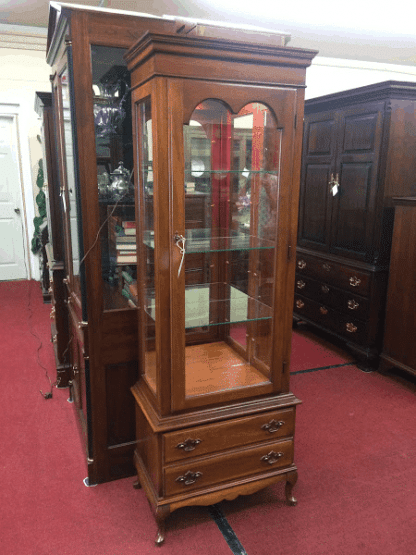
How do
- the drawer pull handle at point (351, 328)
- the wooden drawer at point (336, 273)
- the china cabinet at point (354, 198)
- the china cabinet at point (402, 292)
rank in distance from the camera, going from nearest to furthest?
the china cabinet at point (402, 292) → the china cabinet at point (354, 198) → the wooden drawer at point (336, 273) → the drawer pull handle at point (351, 328)

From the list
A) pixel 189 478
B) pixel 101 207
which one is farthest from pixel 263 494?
pixel 101 207

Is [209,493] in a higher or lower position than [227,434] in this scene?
lower

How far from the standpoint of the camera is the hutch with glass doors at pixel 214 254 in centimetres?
164

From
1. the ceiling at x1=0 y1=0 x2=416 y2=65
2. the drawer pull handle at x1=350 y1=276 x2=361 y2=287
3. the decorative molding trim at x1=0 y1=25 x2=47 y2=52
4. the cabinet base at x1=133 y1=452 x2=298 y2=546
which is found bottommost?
the cabinet base at x1=133 y1=452 x2=298 y2=546

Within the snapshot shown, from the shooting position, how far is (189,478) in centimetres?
189

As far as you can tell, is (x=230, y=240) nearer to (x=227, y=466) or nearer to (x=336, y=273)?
(x=227, y=466)

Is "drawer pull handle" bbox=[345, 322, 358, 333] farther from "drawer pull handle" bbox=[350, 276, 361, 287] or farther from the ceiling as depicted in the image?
the ceiling

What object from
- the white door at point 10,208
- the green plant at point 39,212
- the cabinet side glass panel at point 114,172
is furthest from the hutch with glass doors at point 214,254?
the white door at point 10,208

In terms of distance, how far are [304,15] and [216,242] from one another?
11.4 ft

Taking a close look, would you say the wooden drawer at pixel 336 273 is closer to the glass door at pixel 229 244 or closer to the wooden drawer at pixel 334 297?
the wooden drawer at pixel 334 297

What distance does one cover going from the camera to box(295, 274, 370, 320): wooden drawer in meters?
3.54

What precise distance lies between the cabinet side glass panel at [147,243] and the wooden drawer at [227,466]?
0.36 meters

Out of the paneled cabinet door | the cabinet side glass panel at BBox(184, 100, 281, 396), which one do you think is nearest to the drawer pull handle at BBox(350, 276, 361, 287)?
the paneled cabinet door

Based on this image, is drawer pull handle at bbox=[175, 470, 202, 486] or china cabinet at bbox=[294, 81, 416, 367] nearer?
drawer pull handle at bbox=[175, 470, 202, 486]
